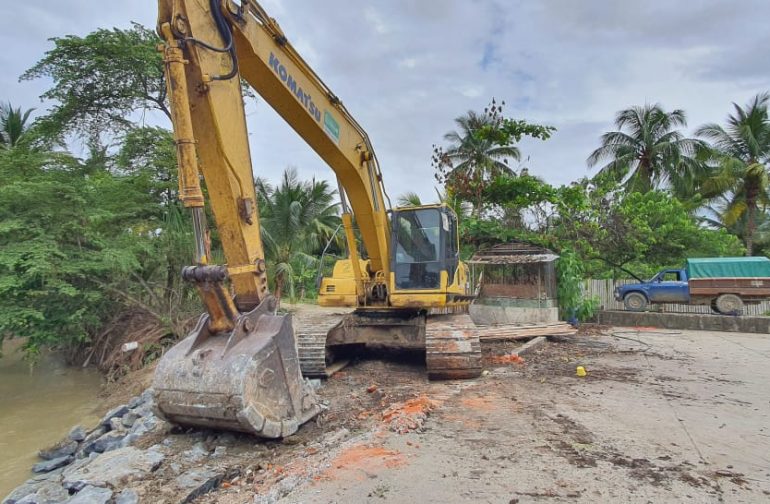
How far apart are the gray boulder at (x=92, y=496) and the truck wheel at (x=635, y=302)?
16.3 metres

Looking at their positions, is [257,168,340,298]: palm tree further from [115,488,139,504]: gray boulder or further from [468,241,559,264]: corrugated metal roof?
[115,488,139,504]: gray boulder

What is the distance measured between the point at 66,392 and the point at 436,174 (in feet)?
43.6

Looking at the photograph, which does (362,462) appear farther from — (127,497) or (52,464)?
(52,464)

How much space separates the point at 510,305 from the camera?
42.2ft

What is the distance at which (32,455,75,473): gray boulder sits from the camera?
644cm

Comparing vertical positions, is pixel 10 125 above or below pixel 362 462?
above

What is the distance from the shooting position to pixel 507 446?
4.04 m

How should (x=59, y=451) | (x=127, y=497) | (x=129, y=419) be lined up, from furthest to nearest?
(x=129, y=419), (x=59, y=451), (x=127, y=497)

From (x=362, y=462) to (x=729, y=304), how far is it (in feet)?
51.7

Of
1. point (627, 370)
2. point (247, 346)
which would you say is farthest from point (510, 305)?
point (247, 346)

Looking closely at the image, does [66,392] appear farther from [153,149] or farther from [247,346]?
[247,346]

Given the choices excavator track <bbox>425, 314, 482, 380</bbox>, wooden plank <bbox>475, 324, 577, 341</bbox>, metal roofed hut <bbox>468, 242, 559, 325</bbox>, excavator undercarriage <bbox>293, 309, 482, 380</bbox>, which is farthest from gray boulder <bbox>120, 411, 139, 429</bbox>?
metal roofed hut <bbox>468, 242, 559, 325</bbox>

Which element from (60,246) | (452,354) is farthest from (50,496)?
(60,246)

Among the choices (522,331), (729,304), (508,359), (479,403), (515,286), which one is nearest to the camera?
(479,403)
